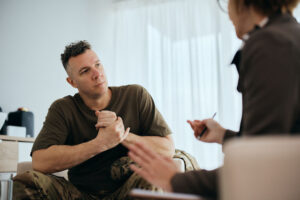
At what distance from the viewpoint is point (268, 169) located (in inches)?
23.8

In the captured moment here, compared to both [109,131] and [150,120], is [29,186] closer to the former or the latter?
[109,131]

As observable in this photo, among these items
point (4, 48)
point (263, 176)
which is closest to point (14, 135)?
point (4, 48)

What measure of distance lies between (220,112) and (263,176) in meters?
3.31

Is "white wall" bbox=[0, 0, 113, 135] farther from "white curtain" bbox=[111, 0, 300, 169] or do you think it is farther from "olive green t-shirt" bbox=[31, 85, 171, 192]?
"olive green t-shirt" bbox=[31, 85, 171, 192]

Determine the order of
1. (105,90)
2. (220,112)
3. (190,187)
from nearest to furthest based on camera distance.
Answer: (190,187), (105,90), (220,112)

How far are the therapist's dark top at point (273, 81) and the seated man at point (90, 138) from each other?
2.50 ft

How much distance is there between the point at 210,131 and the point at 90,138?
2.58 ft

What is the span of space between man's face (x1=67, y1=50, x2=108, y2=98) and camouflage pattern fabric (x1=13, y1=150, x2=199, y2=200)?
475 millimetres

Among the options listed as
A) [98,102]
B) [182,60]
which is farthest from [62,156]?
[182,60]

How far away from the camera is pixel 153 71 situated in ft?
14.1

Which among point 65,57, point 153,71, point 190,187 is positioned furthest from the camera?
point 153,71

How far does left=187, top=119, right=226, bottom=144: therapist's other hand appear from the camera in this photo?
46.4 inches

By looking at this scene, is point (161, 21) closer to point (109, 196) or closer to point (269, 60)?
point (109, 196)

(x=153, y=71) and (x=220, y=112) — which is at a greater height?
(x=153, y=71)
